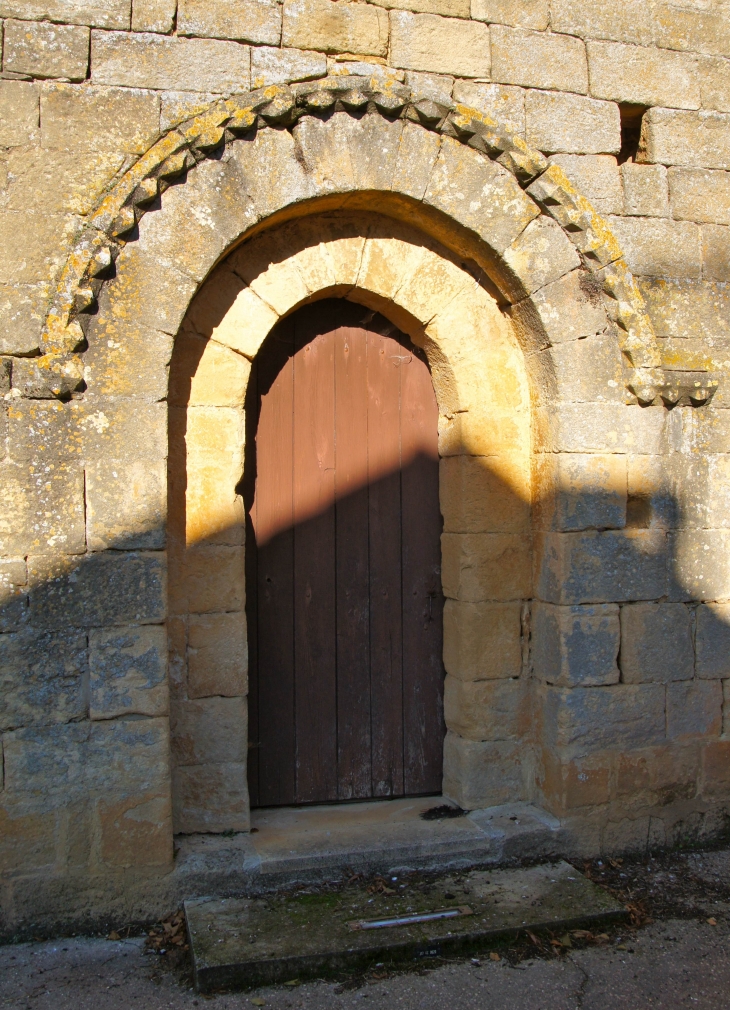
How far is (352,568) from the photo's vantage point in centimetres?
389

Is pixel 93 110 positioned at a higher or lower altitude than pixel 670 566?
higher

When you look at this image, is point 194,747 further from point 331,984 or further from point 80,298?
point 80,298

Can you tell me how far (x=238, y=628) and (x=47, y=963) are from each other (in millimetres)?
1342

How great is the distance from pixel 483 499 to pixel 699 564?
1.02 metres

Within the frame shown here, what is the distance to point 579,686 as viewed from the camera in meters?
3.66

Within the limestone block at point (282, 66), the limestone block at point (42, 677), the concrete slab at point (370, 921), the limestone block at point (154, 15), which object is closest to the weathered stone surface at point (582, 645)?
the concrete slab at point (370, 921)

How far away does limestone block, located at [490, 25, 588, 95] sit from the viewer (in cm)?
371

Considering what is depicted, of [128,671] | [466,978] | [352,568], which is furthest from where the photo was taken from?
[352,568]

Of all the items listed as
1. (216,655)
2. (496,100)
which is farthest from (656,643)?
(496,100)

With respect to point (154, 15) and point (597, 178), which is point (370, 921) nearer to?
point (597, 178)

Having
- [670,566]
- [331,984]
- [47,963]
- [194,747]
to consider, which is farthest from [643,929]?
[47,963]

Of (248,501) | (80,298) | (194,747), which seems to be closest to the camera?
(80,298)

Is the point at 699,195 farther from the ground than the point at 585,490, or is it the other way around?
the point at 699,195

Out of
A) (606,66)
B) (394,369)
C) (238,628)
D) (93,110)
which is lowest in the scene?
(238,628)
